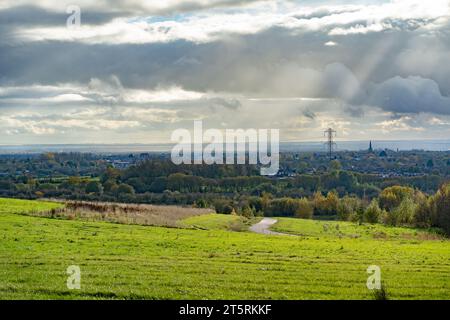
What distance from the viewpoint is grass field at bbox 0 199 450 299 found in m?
19.2

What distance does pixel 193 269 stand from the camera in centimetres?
2394

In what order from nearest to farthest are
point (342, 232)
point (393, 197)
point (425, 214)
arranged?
point (342, 232)
point (425, 214)
point (393, 197)

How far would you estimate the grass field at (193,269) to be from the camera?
62.9 feet

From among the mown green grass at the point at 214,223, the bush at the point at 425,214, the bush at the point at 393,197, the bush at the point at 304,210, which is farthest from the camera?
the bush at the point at 393,197

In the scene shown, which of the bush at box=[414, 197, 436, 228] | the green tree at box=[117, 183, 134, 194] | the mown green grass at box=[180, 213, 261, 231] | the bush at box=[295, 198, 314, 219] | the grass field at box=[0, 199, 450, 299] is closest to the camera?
the grass field at box=[0, 199, 450, 299]

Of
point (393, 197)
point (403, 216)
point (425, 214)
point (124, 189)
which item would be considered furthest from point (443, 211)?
point (124, 189)

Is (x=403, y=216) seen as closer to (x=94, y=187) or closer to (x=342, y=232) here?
(x=342, y=232)

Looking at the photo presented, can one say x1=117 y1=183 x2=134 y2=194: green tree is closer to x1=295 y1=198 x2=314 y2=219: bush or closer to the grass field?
x1=295 y1=198 x2=314 y2=219: bush

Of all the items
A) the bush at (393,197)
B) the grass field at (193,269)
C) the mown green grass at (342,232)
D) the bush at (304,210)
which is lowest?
the bush at (304,210)

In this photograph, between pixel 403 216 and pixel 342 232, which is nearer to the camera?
pixel 342 232

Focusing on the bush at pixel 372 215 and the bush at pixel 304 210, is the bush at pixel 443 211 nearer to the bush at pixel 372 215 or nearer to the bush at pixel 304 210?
the bush at pixel 372 215

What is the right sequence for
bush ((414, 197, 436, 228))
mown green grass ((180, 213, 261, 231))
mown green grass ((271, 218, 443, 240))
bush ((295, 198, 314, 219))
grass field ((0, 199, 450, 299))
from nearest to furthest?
1. grass field ((0, 199, 450, 299))
2. mown green grass ((271, 218, 443, 240))
3. mown green grass ((180, 213, 261, 231))
4. bush ((414, 197, 436, 228))
5. bush ((295, 198, 314, 219))

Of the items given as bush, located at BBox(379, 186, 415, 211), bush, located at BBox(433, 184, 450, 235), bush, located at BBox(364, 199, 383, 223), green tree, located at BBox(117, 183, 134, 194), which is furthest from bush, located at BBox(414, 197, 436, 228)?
green tree, located at BBox(117, 183, 134, 194)

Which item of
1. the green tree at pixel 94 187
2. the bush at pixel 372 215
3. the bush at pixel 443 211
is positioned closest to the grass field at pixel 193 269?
the bush at pixel 443 211
